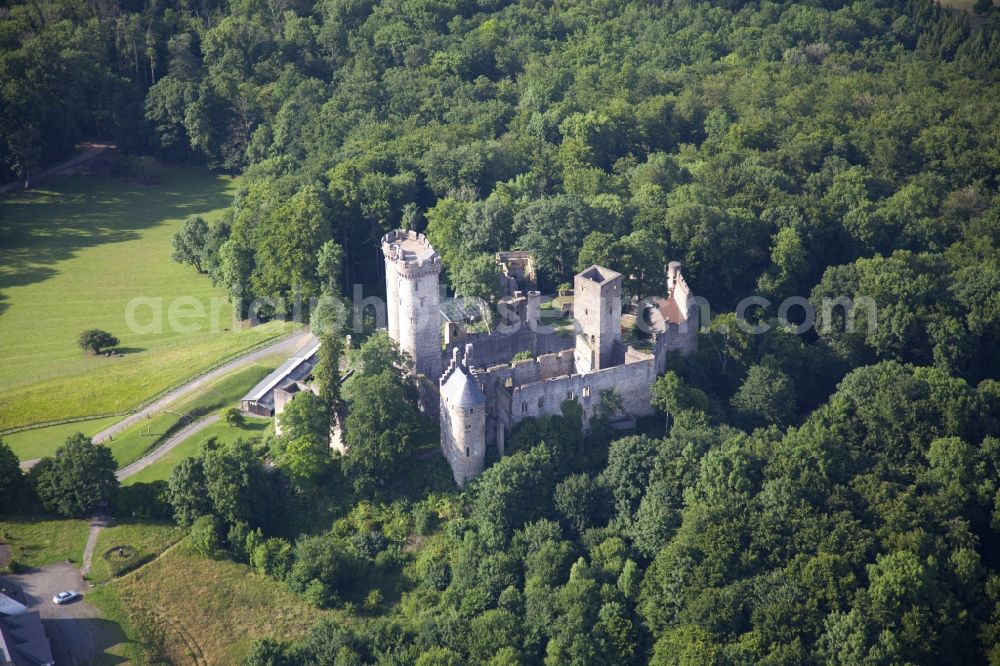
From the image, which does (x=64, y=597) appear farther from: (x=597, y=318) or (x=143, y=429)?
(x=597, y=318)

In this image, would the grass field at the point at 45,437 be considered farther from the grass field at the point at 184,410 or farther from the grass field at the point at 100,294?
the grass field at the point at 184,410

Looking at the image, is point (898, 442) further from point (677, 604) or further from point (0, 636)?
point (0, 636)

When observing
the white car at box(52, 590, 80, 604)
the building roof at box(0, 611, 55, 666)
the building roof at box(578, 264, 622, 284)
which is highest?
the building roof at box(578, 264, 622, 284)

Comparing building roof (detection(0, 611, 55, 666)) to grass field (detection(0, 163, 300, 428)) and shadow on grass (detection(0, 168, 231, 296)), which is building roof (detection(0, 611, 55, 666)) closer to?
grass field (detection(0, 163, 300, 428))

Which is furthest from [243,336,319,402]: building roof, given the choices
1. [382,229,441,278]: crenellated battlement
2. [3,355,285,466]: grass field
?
[382,229,441,278]: crenellated battlement

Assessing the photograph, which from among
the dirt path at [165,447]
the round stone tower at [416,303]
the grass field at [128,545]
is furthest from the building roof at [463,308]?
the grass field at [128,545]

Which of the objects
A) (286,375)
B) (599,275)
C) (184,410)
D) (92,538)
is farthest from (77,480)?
(599,275)

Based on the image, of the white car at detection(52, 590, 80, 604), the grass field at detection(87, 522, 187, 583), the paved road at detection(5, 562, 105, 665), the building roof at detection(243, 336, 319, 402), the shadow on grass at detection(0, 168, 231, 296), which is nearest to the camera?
the paved road at detection(5, 562, 105, 665)
